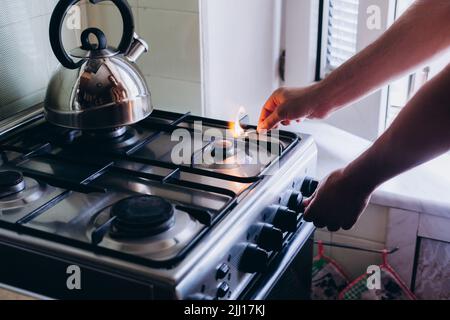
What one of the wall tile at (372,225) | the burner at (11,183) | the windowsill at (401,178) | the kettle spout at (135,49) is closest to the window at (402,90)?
the windowsill at (401,178)

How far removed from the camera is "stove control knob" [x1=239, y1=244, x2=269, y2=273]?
3.36 feet

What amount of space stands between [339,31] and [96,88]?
823 mm

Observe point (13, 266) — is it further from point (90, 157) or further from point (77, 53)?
point (77, 53)

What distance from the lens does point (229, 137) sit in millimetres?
1329

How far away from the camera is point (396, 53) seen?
117 centimetres

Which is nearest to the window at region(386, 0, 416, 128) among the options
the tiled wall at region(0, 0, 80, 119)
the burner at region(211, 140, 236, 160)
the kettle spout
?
the burner at region(211, 140, 236, 160)

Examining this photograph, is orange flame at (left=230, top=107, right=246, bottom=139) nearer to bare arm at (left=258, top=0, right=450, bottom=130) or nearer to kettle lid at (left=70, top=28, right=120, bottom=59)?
bare arm at (left=258, top=0, right=450, bottom=130)

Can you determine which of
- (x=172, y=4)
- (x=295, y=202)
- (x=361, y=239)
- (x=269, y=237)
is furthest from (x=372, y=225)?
(x=172, y=4)

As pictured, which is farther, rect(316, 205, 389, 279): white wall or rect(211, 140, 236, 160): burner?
rect(316, 205, 389, 279): white wall

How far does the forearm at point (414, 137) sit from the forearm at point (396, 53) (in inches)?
9.8

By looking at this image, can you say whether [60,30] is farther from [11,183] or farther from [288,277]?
[288,277]

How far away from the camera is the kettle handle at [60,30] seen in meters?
1.15

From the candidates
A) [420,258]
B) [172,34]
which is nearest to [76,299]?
[172,34]

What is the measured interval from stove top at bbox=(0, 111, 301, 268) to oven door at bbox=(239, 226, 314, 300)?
0.46 ft
